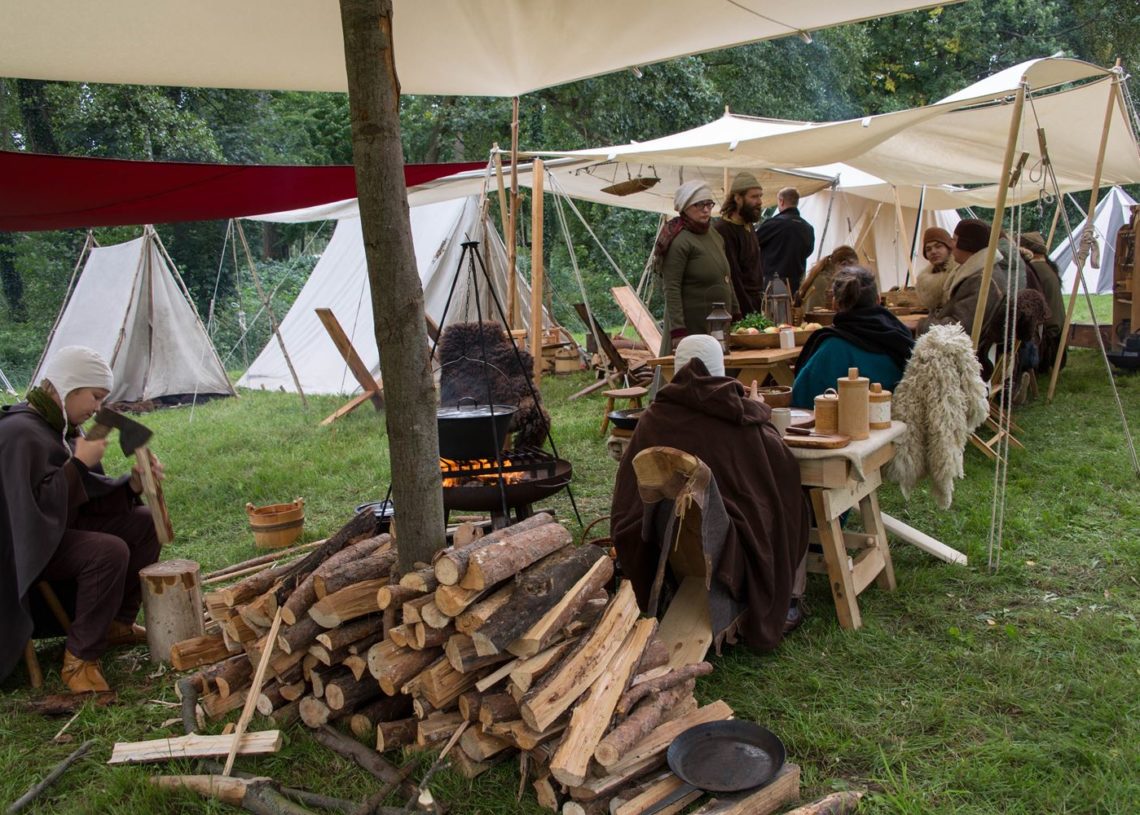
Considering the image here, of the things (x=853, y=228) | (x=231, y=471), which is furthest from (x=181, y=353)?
(x=853, y=228)

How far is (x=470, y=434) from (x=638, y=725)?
4.81ft

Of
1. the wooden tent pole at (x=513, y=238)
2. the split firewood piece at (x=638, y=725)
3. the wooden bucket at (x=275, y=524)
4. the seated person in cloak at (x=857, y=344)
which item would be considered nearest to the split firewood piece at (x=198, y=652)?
the wooden bucket at (x=275, y=524)

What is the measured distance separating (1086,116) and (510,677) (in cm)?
672

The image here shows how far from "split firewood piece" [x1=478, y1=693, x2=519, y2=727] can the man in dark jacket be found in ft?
17.0

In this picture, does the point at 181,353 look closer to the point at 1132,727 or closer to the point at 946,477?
the point at 946,477

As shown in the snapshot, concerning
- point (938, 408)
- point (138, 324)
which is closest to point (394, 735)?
point (938, 408)

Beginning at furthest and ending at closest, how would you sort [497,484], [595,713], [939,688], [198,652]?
[497,484]
[198,652]
[939,688]
[595,713]

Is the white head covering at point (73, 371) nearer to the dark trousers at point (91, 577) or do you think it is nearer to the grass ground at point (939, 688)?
the dark trousers at point (91, 577)

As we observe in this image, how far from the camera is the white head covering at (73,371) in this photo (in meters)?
2.96

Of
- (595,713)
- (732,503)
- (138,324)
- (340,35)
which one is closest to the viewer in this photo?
(595,713)

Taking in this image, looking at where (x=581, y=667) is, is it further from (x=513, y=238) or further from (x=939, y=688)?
(x=513, y=238)

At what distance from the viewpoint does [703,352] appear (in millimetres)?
2947

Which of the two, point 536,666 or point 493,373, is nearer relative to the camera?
point 536,666

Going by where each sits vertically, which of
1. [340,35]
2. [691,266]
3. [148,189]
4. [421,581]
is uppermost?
[340,35]
